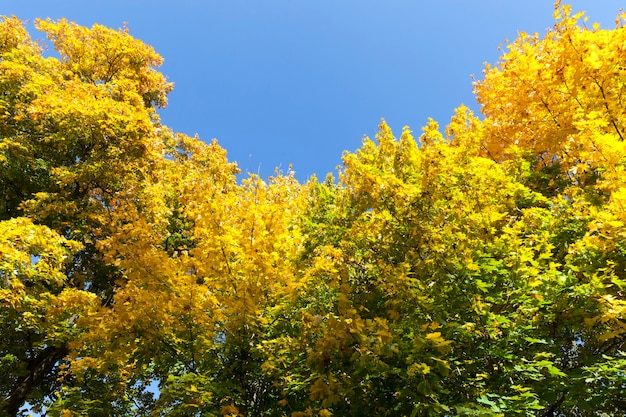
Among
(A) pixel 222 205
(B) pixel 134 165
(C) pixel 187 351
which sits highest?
(B) pixel 134 165

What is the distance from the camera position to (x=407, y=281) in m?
4.49

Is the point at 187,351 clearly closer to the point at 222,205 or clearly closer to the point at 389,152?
the point at 222,205

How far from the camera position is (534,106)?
7.38 m

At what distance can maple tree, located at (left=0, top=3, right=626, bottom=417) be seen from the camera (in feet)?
14.3

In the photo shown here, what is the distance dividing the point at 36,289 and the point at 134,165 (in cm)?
356

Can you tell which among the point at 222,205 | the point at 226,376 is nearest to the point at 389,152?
the point at 222,205

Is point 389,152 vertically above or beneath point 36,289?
above

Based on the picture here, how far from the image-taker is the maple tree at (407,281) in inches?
171

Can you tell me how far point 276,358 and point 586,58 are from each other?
20.8 feet

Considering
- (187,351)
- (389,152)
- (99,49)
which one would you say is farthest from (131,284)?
(99,49)

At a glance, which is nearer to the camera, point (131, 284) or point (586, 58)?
point (131, 284)

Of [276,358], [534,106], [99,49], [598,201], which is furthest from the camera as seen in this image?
[99,49]

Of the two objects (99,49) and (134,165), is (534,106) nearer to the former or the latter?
(134,165)

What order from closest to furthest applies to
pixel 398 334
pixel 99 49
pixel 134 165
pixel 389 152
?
pixel 398 334
pixel 389 152
pixel 134 165
pixel 99 49
